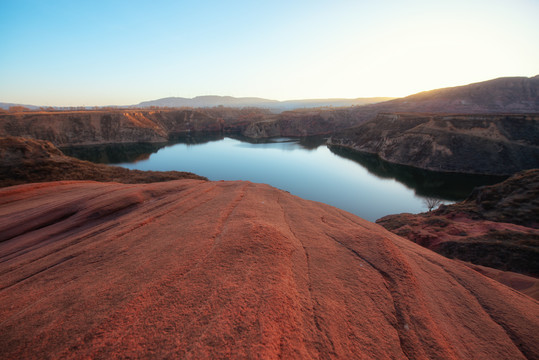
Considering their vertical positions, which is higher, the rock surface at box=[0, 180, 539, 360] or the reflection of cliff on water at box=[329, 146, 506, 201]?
the rock surface at box=[0, 180, 539, 360]

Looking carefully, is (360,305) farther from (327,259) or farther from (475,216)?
(475,216)

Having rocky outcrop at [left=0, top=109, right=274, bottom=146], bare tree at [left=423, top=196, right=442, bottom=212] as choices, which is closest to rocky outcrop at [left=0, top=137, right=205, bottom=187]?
bare tree at [left=423, top=196, right=442, bottom=212]

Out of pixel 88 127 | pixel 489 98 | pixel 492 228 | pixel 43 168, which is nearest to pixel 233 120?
pixel 88 127

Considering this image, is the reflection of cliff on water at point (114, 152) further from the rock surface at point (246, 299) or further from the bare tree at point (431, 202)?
the bare tree at point (431, 202)

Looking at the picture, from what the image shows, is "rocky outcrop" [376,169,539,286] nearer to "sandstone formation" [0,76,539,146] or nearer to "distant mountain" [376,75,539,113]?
"sandstone formation" [0,76,539,146]

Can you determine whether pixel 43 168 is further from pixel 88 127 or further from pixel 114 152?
pixel 88 127
